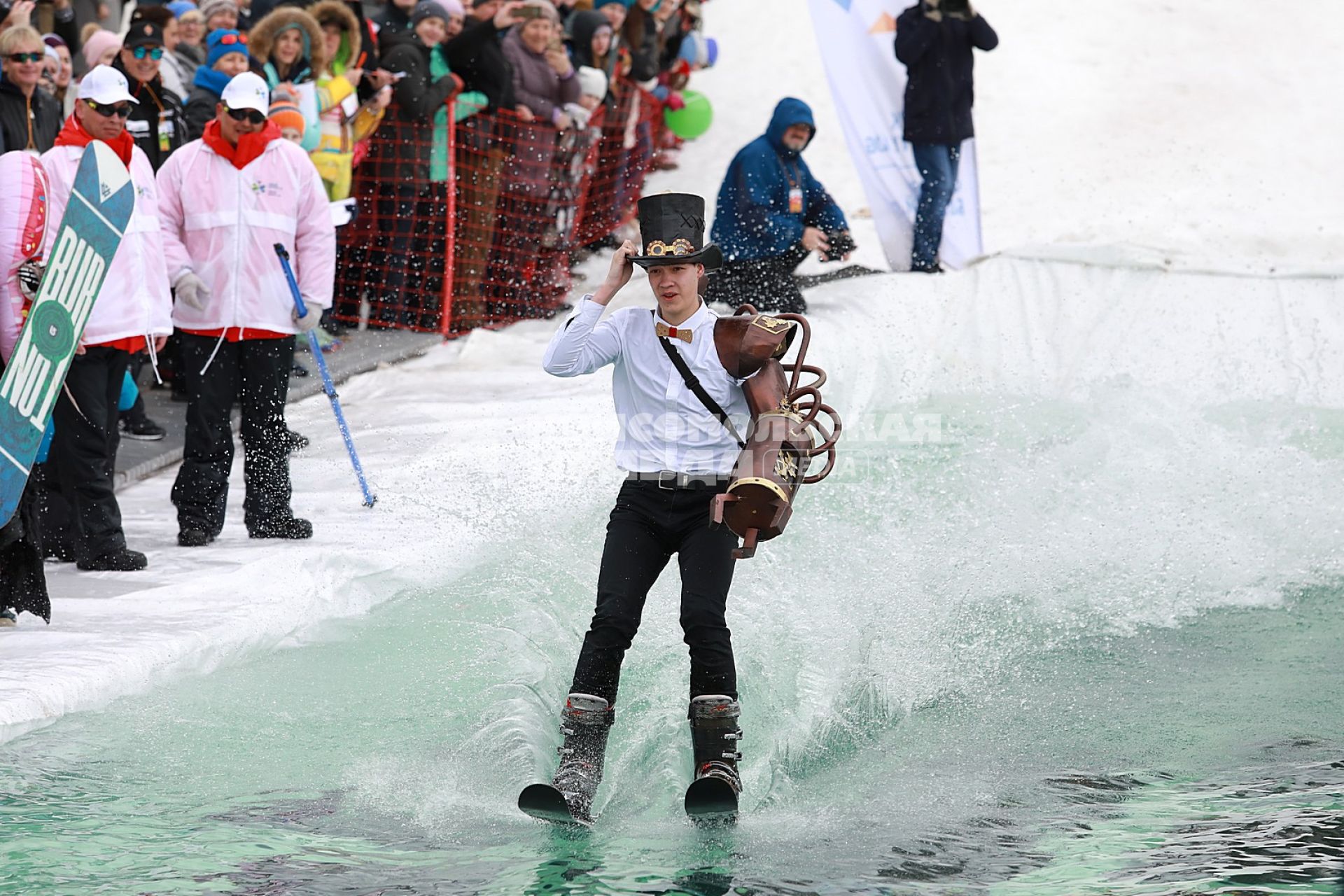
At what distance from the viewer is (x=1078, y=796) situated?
17.6 feet

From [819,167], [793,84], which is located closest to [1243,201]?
[819,167]

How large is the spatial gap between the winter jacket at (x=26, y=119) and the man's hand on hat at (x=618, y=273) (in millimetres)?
3835

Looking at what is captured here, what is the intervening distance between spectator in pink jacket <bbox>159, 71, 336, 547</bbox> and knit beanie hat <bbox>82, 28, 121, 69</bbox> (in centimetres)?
202

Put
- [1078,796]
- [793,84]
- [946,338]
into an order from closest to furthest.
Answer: [1078,796]
[946,338]
[793,84]

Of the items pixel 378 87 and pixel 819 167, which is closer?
pixel 378 87

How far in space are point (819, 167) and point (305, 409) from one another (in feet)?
27.3

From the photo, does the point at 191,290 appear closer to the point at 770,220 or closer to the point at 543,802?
the point at 543,802

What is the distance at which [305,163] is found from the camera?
781cm

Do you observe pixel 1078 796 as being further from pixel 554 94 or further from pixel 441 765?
pixel 554 94

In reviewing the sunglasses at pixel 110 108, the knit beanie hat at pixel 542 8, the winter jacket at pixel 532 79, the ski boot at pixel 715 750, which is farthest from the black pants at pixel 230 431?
the knit beanie hat at pixel 542 8

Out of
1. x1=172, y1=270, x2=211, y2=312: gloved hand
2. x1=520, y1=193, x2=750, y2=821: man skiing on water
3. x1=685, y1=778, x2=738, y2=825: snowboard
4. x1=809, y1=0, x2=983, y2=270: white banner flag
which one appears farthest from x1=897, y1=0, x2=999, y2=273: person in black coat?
x1=685, y1=778, x2=738, y2=825: snowboard

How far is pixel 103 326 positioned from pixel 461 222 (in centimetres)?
497

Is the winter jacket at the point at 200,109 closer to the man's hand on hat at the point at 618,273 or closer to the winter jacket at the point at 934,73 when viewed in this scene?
the man's hand on hat at the point at 618,273

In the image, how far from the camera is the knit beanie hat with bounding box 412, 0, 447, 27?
11.3 m
